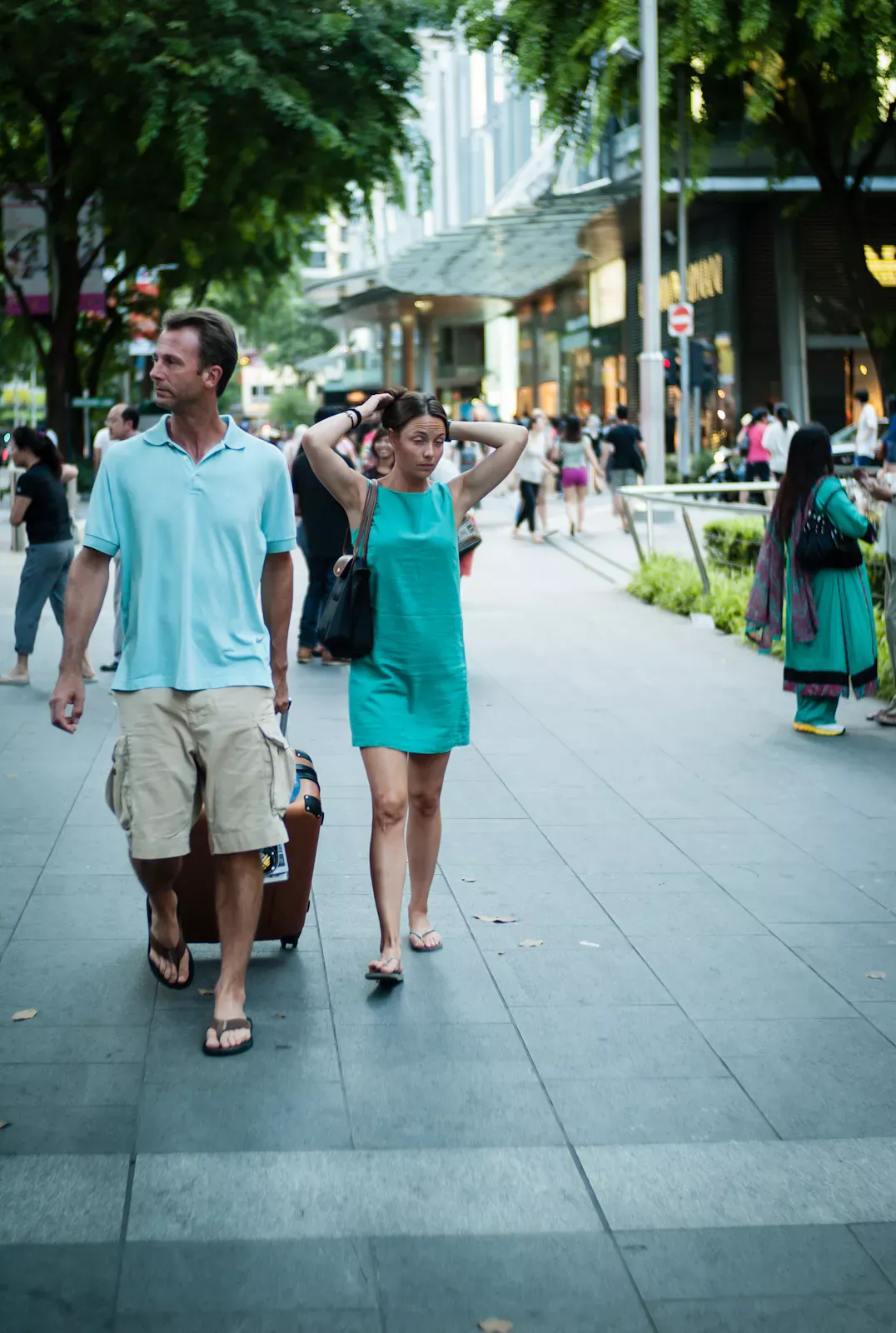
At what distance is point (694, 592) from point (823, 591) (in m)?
6.11

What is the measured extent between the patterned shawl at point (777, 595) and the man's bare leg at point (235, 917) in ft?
17.8

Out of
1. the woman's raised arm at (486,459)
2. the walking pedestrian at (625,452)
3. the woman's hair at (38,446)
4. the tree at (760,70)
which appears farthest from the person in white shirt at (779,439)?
the woman's raised arm at (486,459)

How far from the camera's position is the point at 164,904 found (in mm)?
5031

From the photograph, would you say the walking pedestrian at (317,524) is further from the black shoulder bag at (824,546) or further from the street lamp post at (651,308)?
the street lamp post at (651,308)

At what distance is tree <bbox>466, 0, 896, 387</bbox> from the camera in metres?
16.0

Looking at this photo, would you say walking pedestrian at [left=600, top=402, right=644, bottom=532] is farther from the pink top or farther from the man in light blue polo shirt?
the man in light blue polo shirt

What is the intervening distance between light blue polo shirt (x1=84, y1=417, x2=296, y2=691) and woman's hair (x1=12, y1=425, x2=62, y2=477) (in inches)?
289

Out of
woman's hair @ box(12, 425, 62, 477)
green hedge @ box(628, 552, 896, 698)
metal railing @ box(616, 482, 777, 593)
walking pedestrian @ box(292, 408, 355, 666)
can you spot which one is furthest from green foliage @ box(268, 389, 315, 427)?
woman's hair @ box(12, 425, 62, 477)

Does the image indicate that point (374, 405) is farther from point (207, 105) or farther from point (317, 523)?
point (207, 105)

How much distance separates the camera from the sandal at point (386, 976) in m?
5.23

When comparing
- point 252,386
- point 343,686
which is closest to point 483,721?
point 343,686

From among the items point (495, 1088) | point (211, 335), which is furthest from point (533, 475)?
point (495, 1088)

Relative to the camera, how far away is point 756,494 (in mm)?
23484

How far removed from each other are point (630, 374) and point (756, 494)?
821 inches
